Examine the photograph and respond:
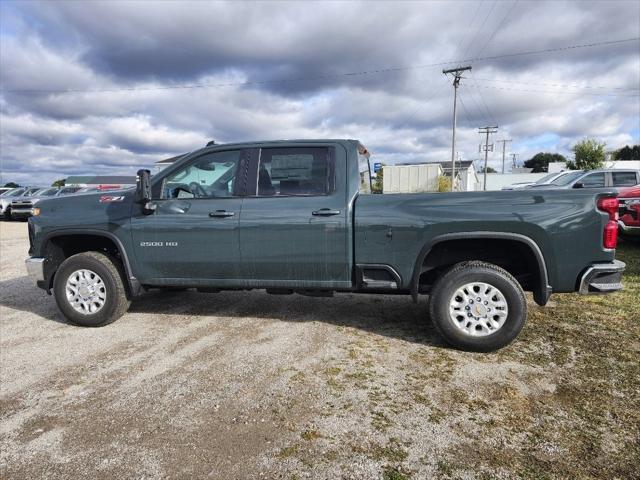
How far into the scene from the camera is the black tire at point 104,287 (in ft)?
14.9

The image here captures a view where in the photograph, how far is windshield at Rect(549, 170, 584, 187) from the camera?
11.3m

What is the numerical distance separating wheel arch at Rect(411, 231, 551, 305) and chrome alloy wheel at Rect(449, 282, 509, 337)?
353 mm

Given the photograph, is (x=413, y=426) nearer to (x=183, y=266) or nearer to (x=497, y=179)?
(x=183, y=266)

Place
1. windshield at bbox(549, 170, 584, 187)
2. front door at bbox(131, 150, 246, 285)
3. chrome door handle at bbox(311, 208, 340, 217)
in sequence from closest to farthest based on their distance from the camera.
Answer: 1. chrome door handle at bbox(311, 208, 340, 217)
2. front door at bbox(131, 150, 246, 285)
3. windshield at bbox(549, 170, 584, 187)

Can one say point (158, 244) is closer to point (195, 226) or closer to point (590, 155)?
point (195, 226)

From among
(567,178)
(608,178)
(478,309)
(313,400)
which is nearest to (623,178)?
(608,178)

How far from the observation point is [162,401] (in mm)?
3027

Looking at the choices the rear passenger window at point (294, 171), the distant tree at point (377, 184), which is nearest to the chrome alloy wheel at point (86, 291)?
the rear passenger window at point (294, 171)

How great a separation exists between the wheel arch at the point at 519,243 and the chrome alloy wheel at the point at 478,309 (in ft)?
1.16

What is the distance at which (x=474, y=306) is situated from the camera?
3.76m

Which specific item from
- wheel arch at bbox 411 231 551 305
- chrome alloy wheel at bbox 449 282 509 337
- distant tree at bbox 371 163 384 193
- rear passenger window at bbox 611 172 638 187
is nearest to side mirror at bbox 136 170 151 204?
distant tree at bbox 371 163 384 193

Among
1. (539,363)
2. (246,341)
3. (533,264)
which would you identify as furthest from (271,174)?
(539,363)

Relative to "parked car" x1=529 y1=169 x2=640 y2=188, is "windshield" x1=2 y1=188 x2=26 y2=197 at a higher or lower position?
higher

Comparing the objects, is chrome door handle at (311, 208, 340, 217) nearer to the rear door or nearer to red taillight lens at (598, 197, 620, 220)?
the rear door
